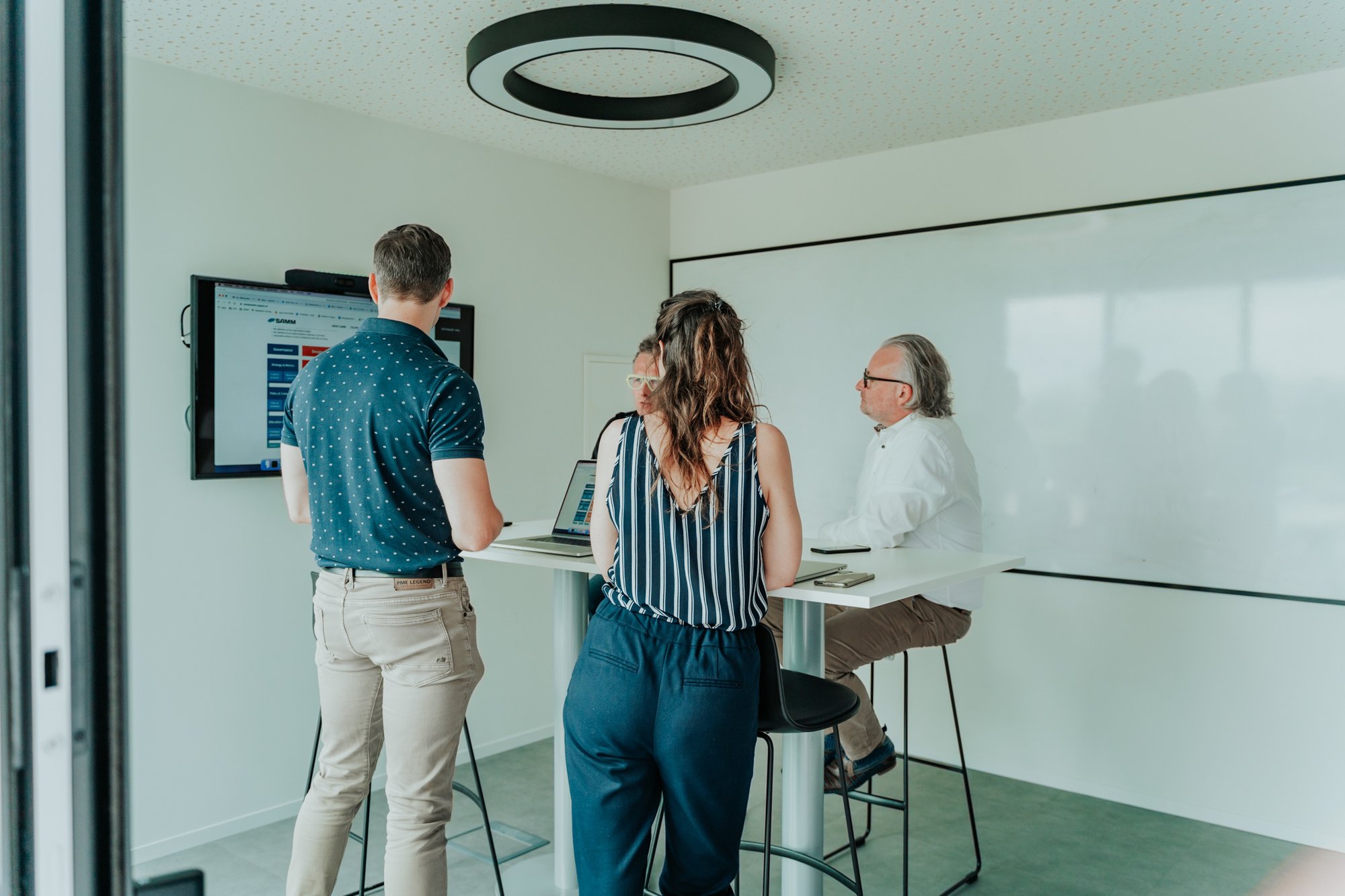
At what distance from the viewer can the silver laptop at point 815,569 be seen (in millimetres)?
2047

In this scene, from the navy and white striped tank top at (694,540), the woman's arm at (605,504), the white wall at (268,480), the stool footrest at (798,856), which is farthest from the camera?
the white wall at (268,480)

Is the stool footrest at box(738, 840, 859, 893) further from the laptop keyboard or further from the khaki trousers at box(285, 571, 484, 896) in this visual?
the laptop keyboard

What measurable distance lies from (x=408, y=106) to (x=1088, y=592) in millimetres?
2984

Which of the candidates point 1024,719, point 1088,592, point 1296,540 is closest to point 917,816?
point 1024,719

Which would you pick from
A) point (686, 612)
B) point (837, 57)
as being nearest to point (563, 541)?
point (686, 612)

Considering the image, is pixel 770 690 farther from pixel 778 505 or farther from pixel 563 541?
pixel 563 541

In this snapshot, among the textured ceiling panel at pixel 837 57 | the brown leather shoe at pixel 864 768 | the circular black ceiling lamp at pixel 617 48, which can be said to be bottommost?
the brown leather shoe at pixel 864 768

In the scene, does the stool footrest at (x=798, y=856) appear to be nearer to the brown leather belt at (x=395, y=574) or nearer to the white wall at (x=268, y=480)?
the brown leather belt at (x=395, y=574)

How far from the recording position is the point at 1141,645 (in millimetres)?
3457

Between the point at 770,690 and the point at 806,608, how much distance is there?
1.35 ft

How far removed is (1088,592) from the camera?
140 inches

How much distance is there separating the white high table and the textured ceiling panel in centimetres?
144

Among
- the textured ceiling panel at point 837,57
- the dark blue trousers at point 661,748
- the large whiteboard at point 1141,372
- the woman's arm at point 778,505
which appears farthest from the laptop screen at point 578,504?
the large whiteboard at point 1141,372

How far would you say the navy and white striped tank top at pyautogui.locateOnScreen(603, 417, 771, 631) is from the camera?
172cm
